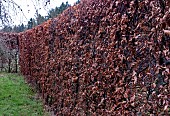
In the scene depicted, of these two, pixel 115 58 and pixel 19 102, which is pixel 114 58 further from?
pixel 19 102

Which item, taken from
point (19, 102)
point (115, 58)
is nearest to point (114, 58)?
point (115, 58)

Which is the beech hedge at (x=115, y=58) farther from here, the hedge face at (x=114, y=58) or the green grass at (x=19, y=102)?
A: the green grass at (x=19, y=102)

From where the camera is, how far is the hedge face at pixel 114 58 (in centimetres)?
225

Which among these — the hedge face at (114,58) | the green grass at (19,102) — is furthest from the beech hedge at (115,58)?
the green grass at (19,102)

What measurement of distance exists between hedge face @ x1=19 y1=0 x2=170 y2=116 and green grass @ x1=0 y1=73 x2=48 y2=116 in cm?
137

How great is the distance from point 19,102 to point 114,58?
5.19 m

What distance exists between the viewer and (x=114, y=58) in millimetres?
3033

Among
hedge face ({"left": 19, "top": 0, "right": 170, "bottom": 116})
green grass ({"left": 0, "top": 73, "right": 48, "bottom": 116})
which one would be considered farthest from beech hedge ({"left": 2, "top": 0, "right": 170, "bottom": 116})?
green grass ({"left": 0, "top": 73, "right": 48, "bottom": 116})

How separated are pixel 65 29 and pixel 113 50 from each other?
2317mm

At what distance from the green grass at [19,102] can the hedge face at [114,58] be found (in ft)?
4.50

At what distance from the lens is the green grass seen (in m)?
6.71

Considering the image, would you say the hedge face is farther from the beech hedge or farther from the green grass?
the green grass

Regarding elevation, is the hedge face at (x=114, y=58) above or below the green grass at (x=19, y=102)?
above

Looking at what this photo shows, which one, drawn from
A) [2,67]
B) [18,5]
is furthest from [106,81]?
[2,67]
